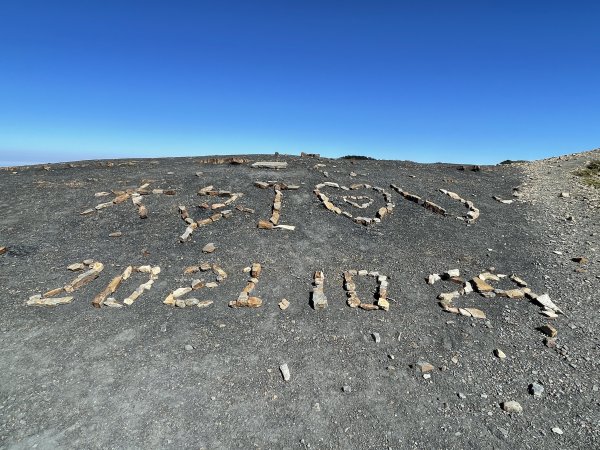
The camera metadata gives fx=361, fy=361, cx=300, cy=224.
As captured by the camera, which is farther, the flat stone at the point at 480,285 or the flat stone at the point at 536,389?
the flat stone at the point at 480,285

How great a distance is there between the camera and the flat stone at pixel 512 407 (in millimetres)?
6398

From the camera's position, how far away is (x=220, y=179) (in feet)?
58.0

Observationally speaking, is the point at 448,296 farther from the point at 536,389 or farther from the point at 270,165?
the point at 270,165

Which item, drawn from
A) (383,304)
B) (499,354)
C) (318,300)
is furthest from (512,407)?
(318,300)

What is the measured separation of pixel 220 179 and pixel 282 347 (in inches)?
452

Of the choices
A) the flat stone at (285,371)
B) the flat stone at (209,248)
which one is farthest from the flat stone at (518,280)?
the flat stone at (209,248)

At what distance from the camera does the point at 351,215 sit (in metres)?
14.5

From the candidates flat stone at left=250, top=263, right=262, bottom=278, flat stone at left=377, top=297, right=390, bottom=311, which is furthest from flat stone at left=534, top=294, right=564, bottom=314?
flat stone at left=250, top=263, right=262, bottom=278

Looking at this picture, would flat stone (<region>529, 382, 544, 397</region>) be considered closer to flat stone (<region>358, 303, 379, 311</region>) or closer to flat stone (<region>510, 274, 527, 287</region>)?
flat stone (<region>358, 303, 379, 311</region>)

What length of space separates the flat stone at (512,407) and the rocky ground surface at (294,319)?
0.06 ft

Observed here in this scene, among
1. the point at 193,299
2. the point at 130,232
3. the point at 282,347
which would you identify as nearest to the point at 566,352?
the point at 282,347

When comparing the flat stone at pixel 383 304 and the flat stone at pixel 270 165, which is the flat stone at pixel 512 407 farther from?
the flat stone at pixel 270 165

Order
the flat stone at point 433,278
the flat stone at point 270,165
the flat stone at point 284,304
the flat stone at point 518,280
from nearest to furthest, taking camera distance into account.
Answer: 1. the flat stone at point 284,304
2. the flat stone at point 518,280
3. the flat stone at point 433,278
4. the flat stone at point 270,165

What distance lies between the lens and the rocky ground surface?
20.3 ft
